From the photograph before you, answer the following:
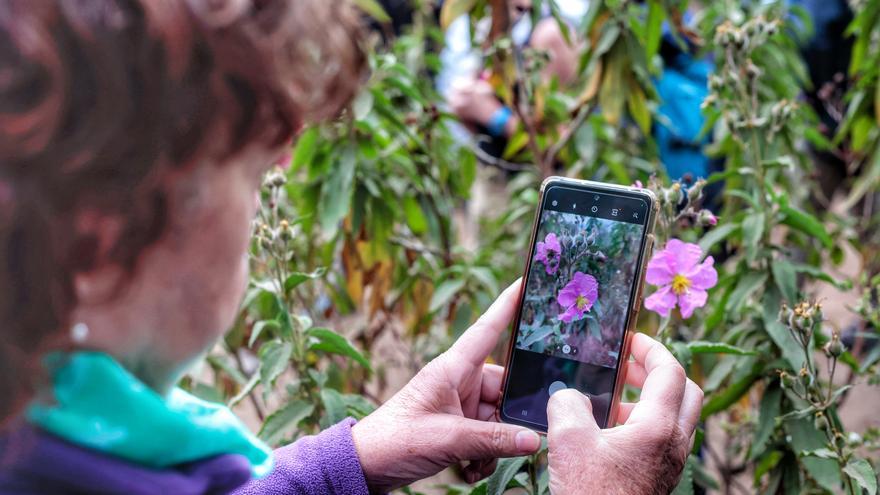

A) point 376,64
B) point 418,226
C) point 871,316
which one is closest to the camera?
point 871,316

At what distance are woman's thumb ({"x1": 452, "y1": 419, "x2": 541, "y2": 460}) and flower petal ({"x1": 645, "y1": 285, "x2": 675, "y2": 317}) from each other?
224 millimetres

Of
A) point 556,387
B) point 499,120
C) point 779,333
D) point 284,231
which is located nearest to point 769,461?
point 779,333

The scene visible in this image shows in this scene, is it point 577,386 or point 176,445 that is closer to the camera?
point 176,445

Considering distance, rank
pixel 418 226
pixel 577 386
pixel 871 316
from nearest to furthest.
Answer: pixel 577 386, pixel 871 316, pixel 418 226

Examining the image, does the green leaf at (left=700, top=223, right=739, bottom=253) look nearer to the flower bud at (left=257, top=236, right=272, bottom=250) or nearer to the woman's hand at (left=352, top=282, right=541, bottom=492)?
the woman's hand at (left=352, top=282, right=541, bottom=492)

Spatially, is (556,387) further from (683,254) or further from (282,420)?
(282,420)

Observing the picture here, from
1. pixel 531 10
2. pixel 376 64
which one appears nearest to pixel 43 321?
pixel 376 64

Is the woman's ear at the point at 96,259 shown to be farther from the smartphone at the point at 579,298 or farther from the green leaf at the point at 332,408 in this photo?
the green leaf at the point at 332,408

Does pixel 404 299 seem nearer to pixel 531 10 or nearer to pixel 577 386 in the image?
pixel 531 10

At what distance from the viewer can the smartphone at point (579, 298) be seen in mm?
911

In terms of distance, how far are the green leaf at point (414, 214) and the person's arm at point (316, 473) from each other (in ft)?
3.17

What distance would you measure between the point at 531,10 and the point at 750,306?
73cm

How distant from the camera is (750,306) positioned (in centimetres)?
137

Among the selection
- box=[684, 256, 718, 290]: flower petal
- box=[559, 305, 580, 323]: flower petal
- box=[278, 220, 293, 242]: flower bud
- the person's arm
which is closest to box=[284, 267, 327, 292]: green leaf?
box=[278, 220, 293, 242]: flower bud
